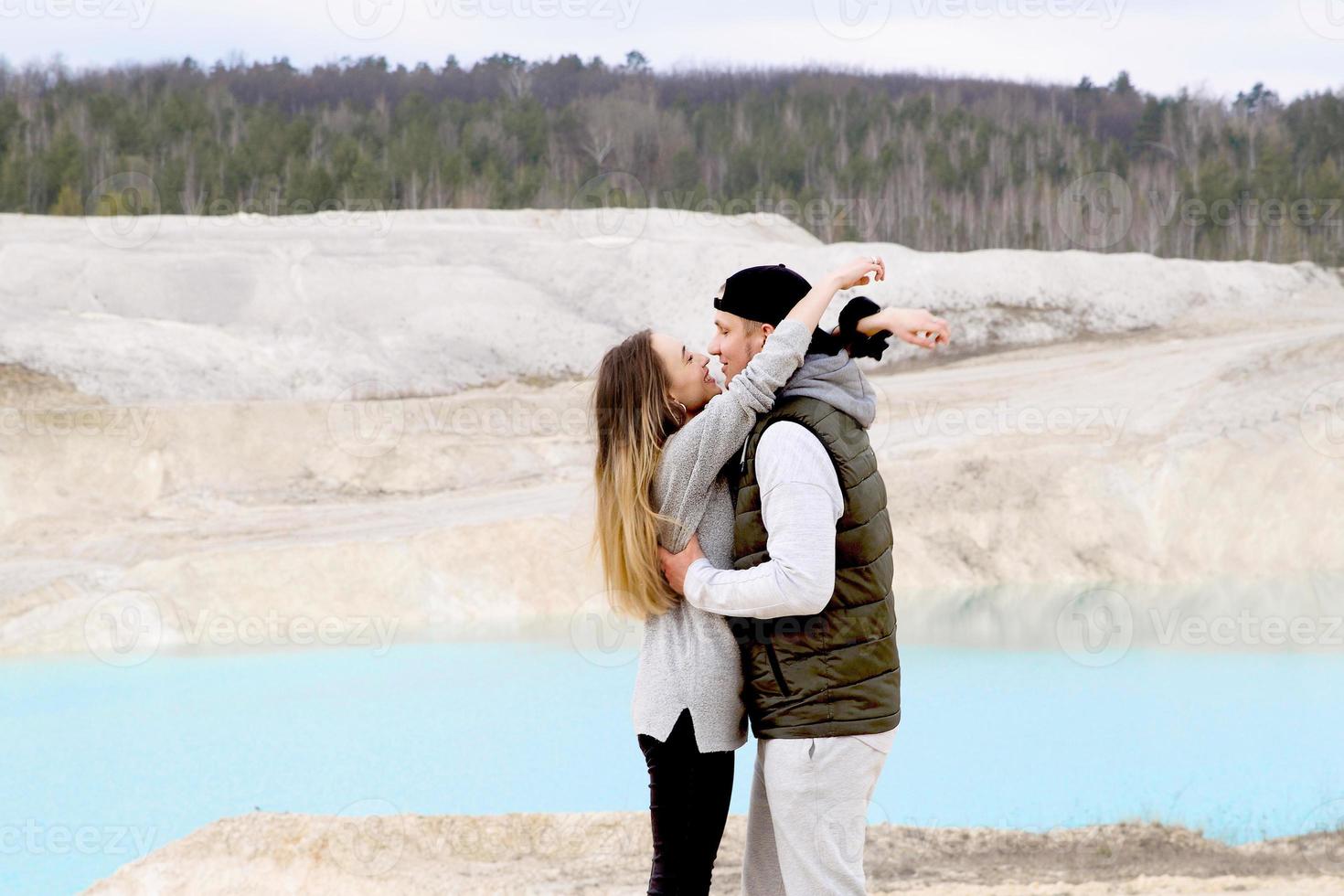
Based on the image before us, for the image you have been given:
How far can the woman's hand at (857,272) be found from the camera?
3256 millimetres

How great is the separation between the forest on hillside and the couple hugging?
1659 inches

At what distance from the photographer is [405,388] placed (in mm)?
25203

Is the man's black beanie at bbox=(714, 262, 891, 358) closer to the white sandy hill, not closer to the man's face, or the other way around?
the man's face

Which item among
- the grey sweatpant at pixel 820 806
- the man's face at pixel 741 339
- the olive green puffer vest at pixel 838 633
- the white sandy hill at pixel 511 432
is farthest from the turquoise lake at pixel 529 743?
the man's face at pixel 741 339

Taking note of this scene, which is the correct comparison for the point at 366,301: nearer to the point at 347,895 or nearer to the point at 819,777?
the point at 347,895

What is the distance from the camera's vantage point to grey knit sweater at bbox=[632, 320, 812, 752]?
10.3 feet

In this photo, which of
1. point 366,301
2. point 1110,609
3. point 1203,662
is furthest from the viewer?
point 366,301

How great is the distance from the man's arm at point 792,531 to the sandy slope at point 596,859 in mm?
3609

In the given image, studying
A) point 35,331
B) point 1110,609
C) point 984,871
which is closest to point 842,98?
point 35,331

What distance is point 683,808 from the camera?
322 cm

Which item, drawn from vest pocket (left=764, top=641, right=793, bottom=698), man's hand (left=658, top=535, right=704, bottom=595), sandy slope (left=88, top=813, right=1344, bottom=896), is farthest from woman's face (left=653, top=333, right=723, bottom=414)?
sandy slope (left=88, top=813, right=1344, bottom=896)

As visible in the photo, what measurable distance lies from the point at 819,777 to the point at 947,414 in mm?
19314

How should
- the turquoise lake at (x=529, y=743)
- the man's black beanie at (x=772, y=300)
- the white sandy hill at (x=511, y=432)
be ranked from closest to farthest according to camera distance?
the man's black beanie at (x=772, y=300)
the turquoise lake at (x=529, y=743)
the white sandy hill at (x=511, y=432)

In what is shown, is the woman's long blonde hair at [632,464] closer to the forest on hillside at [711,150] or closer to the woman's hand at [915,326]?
the woman's hand at [915,326]
